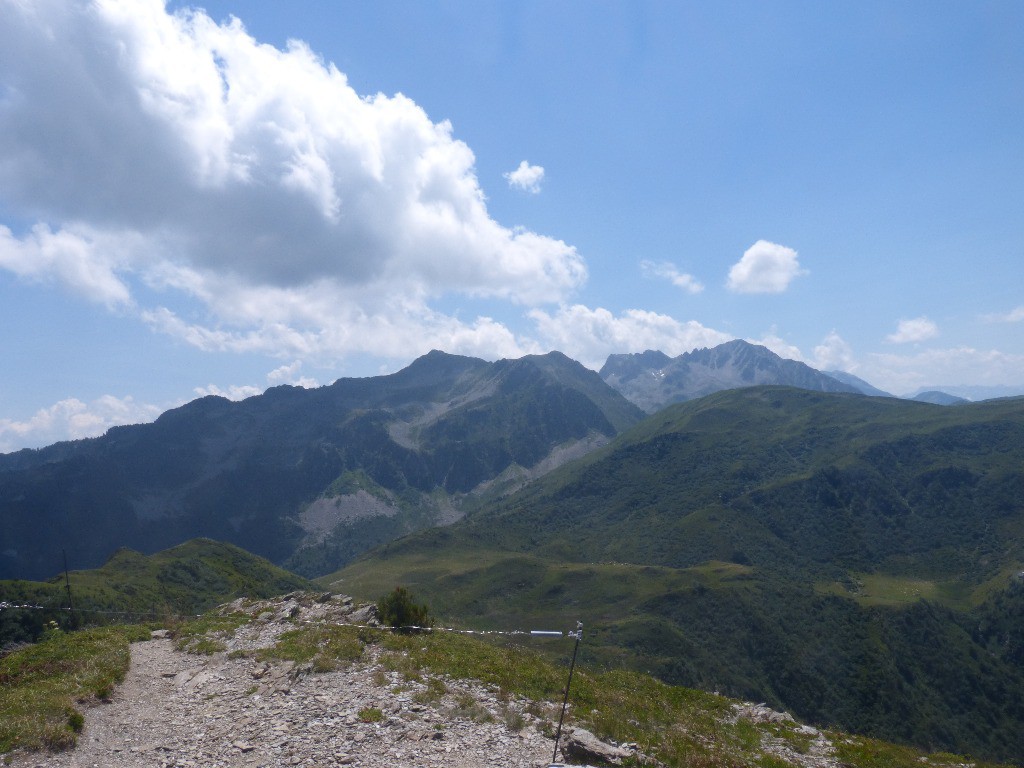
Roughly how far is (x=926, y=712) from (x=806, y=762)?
6369 inches

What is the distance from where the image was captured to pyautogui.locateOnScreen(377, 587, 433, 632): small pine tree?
33781 mm

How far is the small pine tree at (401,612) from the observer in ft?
111

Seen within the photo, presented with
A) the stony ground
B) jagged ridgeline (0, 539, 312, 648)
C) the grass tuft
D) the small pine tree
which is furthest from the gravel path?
jagged ridgeline (0, 539, 312, 648)

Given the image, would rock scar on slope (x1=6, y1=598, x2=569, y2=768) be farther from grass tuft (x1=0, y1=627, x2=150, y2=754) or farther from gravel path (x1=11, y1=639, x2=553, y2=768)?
grass tuft (x1=0, y1=627, x2=150, y2=754)

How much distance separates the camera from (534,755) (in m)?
18.8

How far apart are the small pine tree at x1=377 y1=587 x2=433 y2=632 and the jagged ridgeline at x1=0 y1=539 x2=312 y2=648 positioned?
42.9 metres

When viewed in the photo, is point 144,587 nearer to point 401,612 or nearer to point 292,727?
point 401,612

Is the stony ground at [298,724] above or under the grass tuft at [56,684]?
under

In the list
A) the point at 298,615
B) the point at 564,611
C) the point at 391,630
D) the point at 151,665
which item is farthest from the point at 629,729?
the point at 564,611

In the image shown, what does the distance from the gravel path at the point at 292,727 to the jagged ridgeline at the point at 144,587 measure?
160 feet

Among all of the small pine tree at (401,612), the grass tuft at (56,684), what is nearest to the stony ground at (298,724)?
the grass tuft at (56,684)

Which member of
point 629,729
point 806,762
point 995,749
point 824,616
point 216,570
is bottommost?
point 995,749

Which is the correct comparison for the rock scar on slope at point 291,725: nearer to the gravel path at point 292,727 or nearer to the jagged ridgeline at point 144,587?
the gravel path at point 292,727

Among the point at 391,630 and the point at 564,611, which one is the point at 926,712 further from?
the point at 391,630
